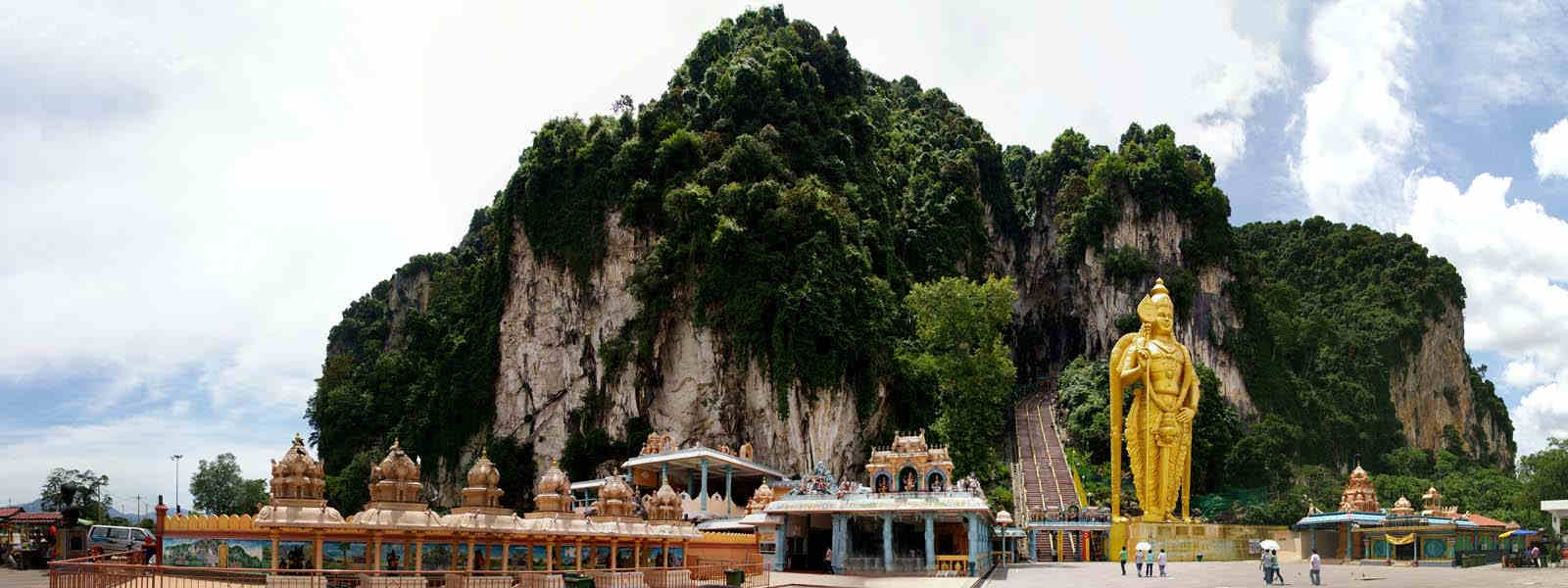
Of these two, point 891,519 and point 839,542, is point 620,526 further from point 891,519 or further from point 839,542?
point 891,519

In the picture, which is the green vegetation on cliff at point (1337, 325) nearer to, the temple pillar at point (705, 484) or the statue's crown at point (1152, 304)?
the statue's crown at point (1152, 304)

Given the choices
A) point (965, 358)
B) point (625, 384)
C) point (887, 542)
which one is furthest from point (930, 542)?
point (625, 384)

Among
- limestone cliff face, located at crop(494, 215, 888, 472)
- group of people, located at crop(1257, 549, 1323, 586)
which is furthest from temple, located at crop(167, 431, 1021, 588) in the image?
group of people, located at crop(1257, 549, 1323, 586)

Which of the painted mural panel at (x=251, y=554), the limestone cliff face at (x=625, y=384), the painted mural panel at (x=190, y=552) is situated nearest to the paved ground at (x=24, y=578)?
the painted mural panel at (x=190, y=552)

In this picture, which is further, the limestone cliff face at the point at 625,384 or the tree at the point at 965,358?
the tree at the point at 965,358

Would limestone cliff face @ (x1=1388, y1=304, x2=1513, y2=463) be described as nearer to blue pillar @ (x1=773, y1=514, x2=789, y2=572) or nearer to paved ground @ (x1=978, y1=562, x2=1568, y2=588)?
paved ground @ (x1=978, y1=562, x2=1568, y2=588)

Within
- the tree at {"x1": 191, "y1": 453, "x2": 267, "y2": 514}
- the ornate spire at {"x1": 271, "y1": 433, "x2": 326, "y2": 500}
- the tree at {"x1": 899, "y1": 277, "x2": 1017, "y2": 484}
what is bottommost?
the tree at {"x1": 191, "y1": 453, "x2": 267, "y2": 514}
